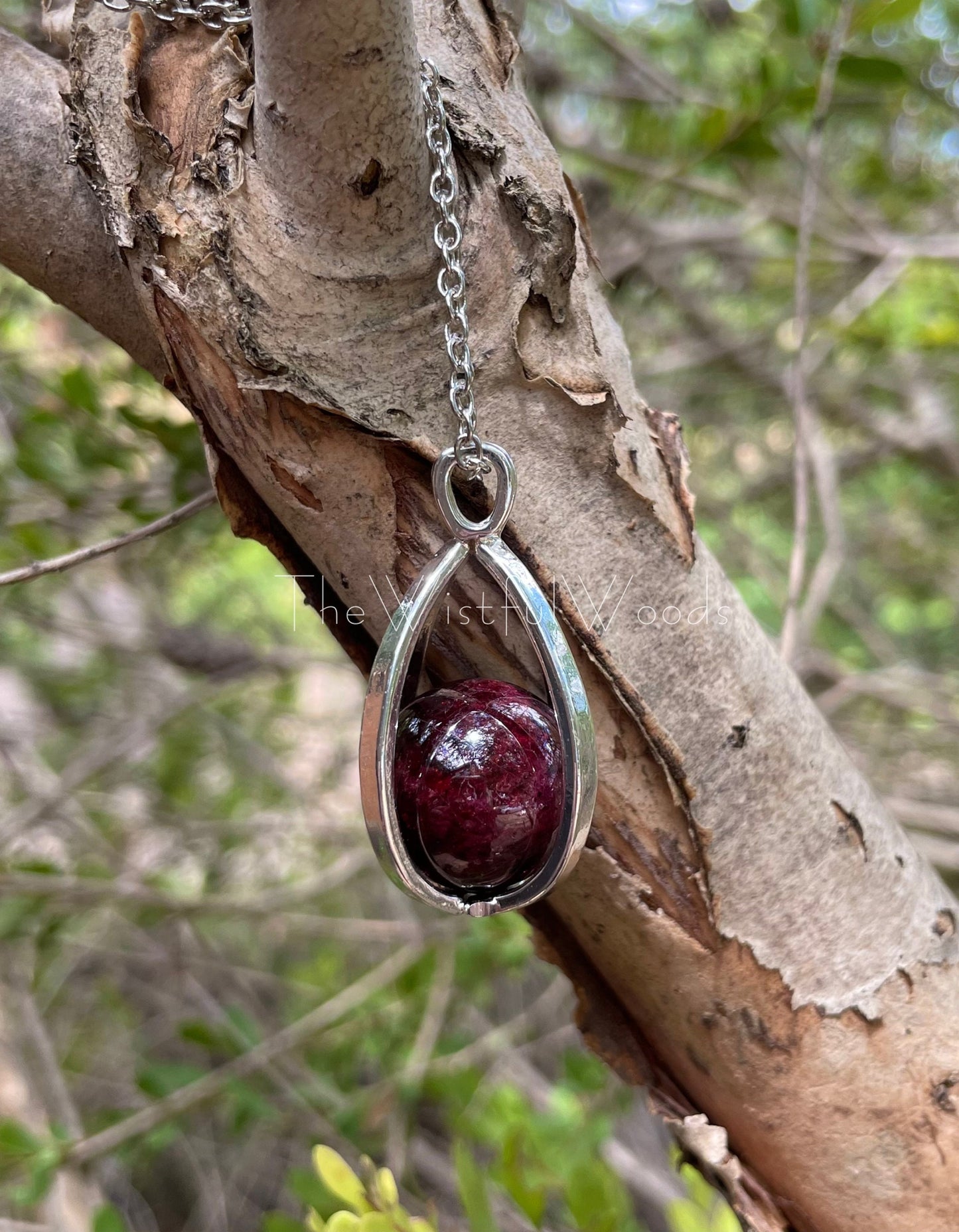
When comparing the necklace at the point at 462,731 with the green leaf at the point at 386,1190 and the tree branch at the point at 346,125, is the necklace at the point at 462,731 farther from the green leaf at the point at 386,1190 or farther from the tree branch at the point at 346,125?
the green leaf at the point at 386,1190

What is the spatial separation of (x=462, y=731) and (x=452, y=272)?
11.7 inches

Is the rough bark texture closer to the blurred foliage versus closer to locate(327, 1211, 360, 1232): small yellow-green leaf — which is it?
locate(327, 1211, 360, 1232): small yellow-green leaf

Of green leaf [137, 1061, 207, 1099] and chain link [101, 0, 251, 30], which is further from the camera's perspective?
green leaf [137, 1061, 207, 1099]

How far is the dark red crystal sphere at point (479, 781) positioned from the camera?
68cm

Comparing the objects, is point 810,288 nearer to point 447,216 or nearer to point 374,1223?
point 447,216

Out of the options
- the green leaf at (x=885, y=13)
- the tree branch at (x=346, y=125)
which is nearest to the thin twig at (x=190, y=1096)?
the tree branch at (x=346, y=125)

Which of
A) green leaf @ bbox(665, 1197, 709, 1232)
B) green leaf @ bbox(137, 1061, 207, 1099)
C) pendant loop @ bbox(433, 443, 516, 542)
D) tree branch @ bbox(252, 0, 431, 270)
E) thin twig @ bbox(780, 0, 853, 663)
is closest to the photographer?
tree branch @ bbox(252, 0, 431, 270)

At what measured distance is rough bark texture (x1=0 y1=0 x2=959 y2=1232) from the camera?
0.57 meters

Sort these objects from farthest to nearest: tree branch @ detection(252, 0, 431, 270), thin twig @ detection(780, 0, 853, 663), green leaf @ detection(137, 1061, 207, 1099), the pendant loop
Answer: green leaf @ detection(137, 1061, 207, 1099) < thin twig @ detection(780, 0, 853, 663) < the pendant loop < tree branch @ detection(252, 0, 431, 270)

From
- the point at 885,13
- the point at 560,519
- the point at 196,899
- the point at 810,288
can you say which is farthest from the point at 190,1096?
the point at 810,288

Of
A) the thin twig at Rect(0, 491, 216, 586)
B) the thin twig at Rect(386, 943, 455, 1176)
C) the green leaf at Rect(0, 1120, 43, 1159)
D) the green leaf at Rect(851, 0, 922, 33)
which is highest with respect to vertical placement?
the green leaf at Rect(851, 0, 922, 33)

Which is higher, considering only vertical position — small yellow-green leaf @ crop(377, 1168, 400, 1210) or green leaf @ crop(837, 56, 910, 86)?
green leaf @ crop(837, 56, 910, 86)

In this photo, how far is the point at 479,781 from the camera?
69cm

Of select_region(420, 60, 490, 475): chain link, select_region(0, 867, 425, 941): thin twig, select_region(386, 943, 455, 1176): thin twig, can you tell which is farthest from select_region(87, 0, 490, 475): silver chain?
select_region(386, 943, 455, 1176): thin twig
